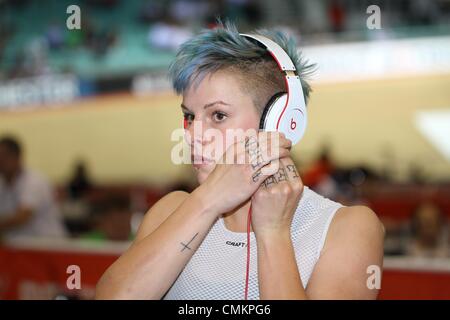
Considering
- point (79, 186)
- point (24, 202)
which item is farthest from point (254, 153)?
point (79, 186)

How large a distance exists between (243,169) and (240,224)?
0.33 m

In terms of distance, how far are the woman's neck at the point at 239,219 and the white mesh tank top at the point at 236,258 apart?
2 centimetres

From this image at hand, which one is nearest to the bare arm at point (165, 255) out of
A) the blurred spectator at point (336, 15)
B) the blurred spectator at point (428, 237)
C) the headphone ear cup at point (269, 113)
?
the headphone ear cup at point (269, 113)

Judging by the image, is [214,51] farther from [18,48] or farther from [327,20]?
[18,48]

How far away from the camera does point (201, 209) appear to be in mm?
1635

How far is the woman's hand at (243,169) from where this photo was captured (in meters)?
1.58

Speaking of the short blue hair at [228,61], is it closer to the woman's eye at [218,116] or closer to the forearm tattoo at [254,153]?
the woman's eye at [218,116]

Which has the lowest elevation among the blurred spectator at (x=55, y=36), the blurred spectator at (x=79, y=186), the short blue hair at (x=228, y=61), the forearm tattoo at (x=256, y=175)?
the blurred spectator at (x=79, y=186)

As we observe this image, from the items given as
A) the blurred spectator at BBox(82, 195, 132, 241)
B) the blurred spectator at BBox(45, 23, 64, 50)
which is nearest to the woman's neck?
the blurred spectator at BBox(82, 195, 132, 241)

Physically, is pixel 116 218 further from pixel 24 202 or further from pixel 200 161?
pixel 200 161

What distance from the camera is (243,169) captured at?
62.5 inches

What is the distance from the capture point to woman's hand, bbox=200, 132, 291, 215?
1.58m
